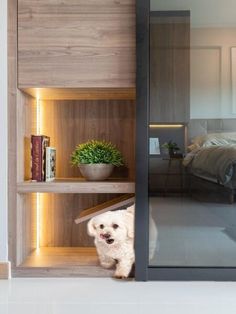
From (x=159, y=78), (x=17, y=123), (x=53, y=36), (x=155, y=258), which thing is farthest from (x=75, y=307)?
(x=53, y=36)

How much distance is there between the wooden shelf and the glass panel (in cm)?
32

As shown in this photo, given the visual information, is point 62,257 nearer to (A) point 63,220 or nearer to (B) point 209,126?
(A) point 63,220

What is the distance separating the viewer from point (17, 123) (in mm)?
1938

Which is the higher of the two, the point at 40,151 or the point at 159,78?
the point at 159,78

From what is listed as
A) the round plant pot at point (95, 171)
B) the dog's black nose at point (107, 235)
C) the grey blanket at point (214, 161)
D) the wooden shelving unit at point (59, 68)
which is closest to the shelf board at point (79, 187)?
the wooden shelving unit at point (59, 68)

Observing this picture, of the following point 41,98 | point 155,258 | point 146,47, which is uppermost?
point 146,47

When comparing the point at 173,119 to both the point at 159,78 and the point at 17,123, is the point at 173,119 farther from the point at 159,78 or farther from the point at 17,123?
the point at 17,123

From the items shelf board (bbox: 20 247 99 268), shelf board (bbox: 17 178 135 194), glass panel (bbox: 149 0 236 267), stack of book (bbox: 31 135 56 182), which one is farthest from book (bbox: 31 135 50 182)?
glass panel (bbox: 149 0 236 267)

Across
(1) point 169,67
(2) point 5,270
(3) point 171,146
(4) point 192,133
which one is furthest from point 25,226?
(1) point 169,67

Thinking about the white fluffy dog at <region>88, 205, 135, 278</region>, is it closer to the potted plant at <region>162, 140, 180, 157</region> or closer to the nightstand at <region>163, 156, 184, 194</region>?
the nightstand at <region>163, 156, 184, 194</region>

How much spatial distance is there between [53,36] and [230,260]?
4.87 ft

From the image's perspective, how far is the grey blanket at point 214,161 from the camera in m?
1.87

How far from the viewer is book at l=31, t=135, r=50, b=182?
80.6 inches

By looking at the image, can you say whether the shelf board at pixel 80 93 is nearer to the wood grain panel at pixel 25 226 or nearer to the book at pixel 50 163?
the book at pixel 50 163
